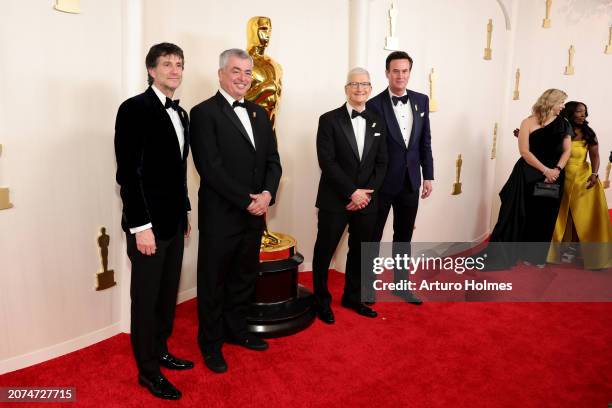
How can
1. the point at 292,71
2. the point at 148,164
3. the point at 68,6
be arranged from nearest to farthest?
the point at 148,164
the point at 68,6
the point at 292,71

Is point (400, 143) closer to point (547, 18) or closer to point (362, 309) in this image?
point (362, 309)

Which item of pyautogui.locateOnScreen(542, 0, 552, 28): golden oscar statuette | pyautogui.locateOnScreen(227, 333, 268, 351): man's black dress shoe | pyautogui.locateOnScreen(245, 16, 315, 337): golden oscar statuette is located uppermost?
pyautogui.locateOnScreen(542, 0, 552, 28): golden oscar statuette

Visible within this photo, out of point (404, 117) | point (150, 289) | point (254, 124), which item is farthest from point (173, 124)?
point (404, 117)

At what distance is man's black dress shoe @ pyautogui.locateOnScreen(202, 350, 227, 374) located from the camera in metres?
2.60

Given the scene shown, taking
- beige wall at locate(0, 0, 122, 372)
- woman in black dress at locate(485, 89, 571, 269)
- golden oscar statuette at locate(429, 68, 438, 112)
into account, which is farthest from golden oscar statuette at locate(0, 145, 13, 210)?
woman in black dress at locate(485, 89, 571, 269)

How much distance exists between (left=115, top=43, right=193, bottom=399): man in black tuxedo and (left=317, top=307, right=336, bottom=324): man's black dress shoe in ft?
3.79

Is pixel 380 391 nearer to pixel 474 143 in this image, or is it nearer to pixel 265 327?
pixel 265 327

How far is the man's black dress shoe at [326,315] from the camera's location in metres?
3.24

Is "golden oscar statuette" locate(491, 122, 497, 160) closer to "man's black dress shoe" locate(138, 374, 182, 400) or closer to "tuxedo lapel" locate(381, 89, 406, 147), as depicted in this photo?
"tuxedo lapel" locate(381, 89, 406, 147)

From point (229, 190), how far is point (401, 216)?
1499mm

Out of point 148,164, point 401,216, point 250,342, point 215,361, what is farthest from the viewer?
point 401,216

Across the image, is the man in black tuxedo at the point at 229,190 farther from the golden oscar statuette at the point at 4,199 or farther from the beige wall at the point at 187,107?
the golden oscar statuette at the point at 4,199

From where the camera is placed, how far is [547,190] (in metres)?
4.30

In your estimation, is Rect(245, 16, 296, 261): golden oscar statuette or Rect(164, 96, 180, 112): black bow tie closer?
Rect(164, 96, 180, 112): black bow tie
